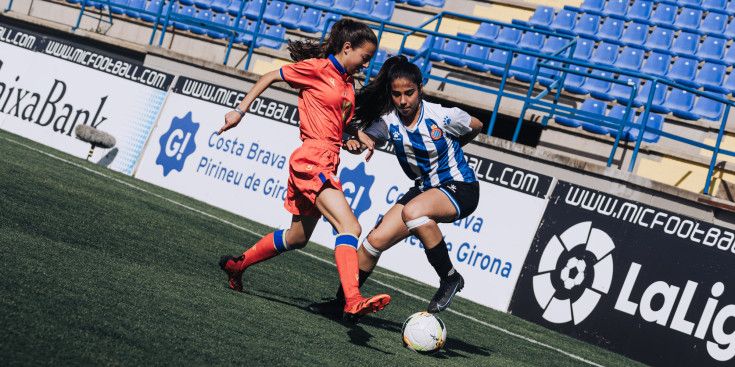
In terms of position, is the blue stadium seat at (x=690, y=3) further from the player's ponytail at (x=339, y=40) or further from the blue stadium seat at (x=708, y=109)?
the player's ponytail at (x=339, y=40)

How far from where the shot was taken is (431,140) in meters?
5.08

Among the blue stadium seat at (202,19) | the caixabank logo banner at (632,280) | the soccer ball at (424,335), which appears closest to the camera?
the soccer ball at (424,335)

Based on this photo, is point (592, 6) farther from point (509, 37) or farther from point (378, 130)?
point (378, 130)

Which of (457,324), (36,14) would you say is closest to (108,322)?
(457,324)

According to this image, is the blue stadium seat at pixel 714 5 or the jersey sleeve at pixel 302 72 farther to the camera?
the blue stadium seat at pixel 714 5

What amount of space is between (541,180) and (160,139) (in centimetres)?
625

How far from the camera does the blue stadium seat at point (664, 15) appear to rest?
45.2 feet

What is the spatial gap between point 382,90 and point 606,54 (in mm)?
9303

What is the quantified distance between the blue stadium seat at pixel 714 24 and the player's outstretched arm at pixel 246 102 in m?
10.9

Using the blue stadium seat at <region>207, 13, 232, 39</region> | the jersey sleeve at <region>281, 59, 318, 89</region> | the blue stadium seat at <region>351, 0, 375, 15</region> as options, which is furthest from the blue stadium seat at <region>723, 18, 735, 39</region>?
the jersey sleeve at <region>281, 59, 318, 89</region>

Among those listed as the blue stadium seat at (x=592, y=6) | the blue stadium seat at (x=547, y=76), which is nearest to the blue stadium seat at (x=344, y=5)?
→ the blue stadium seat at (x=592, y=6)

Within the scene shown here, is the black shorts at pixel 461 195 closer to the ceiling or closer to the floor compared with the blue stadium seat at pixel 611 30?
closer to the floor

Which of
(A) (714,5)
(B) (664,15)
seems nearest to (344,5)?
(B) (664,15)

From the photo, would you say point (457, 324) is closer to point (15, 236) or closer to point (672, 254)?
point (672, 254)
